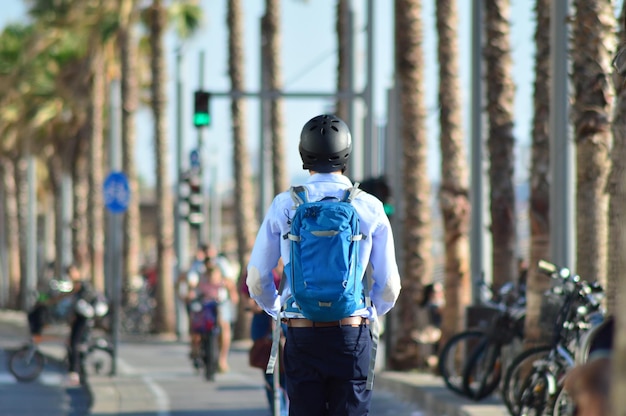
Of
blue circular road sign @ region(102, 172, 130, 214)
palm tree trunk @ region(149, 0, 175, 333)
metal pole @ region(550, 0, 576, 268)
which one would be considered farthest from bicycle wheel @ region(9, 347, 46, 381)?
palm tree trunk @ region(149, 0, 175, 333)

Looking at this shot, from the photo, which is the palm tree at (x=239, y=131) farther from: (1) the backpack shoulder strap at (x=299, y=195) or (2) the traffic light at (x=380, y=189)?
(1) the backpack shoulder strap at (x=299, y=195)

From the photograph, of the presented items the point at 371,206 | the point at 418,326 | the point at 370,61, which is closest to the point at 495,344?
the point at 418,326

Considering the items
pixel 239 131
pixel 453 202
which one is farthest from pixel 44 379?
pixel 239 131

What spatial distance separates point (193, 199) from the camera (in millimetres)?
26375

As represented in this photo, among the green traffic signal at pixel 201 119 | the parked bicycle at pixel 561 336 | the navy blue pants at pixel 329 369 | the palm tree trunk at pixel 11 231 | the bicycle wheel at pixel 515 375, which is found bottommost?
the palm tree trunk at pixel 11 231

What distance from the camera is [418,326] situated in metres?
18.6

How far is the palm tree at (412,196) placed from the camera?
61.0ft

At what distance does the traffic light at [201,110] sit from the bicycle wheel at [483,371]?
9685 mm

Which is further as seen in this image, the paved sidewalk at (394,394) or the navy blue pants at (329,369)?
the paved sidewalk at (394,394)

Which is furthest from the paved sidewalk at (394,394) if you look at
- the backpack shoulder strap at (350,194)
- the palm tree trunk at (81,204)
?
the palm tree trunk at (81,204)

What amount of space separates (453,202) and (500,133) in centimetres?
97

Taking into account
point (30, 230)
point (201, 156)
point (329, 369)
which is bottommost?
point (30, 230)

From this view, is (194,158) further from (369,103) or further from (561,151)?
(561,151)

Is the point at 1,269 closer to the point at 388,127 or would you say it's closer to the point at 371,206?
the point at 388,127
